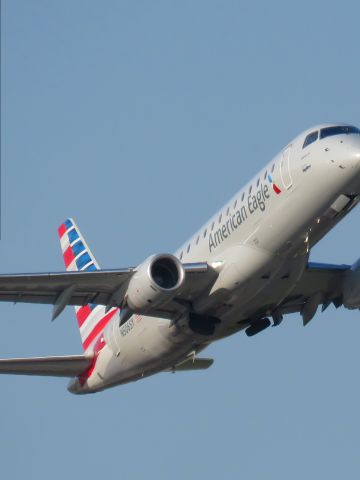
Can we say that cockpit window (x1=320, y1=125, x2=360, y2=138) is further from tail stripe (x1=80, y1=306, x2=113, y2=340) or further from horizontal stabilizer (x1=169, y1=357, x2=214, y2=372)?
tail stripe (x1=80, y1=306, x2=113, y2=340)

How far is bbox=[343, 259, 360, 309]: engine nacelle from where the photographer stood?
132ft

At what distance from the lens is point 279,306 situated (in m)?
40.0

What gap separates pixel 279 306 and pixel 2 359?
872 cm

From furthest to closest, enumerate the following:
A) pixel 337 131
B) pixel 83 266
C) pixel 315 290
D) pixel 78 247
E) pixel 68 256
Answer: pixel 68 256 < pixel 78 247 < pixel 83 266 < pixel 315 290 < pixel 337 131

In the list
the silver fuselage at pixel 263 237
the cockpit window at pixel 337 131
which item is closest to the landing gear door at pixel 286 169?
Answer: the silver fuselage at pixel 263 237

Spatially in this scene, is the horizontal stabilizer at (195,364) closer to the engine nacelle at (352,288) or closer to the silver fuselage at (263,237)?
the silver fuselage at (263,237)

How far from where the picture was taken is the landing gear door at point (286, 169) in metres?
35.2

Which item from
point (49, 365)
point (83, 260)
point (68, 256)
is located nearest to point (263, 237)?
point (49, 365)

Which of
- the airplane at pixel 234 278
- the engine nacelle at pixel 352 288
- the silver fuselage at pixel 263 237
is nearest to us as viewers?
the silver fuselage at pixel 263 237

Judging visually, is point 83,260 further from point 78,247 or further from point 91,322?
point 91,322

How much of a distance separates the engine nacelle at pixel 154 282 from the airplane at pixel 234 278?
3 centimetres

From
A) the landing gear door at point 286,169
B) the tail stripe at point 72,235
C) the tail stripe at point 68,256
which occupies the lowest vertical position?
the landing gear door at point 286,169

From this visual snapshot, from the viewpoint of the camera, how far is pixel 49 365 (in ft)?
136

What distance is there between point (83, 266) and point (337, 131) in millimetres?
16486
